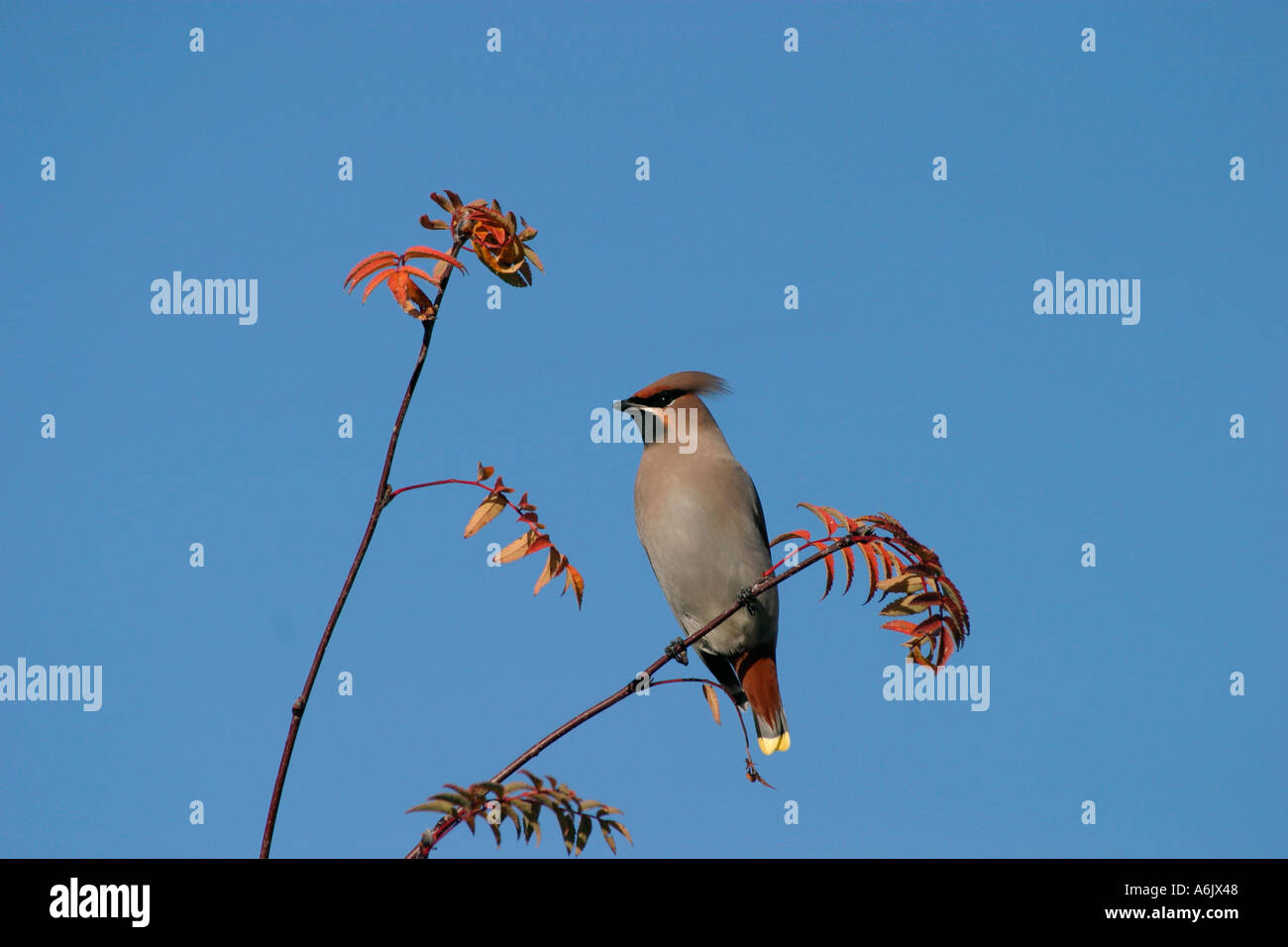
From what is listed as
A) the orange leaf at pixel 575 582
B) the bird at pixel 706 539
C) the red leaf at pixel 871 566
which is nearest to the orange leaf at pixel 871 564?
the red leaf at pixel 871 566

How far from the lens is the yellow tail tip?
4492 mm

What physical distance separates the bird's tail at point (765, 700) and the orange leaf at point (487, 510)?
8.65 feet

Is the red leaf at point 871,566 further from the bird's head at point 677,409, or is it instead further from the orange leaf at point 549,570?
the bird's head at point 677,409

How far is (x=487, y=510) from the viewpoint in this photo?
6.84 feet

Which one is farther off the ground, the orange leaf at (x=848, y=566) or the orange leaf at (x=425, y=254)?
the orange leaf at (x=425, y=254)

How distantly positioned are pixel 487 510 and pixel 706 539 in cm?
257

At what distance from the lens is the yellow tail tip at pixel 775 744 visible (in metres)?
4.49

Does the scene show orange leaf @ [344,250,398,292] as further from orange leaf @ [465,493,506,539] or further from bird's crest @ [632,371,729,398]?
bird's crest @ [632,371,729,398]

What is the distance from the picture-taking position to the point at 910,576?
209 cm

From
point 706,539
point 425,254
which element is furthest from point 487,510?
point 706,539
